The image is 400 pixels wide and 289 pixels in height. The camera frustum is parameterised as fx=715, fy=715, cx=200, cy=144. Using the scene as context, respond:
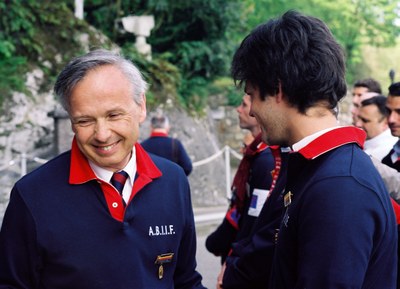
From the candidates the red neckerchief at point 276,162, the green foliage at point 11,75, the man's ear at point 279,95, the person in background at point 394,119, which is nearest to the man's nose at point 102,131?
the man's ear at point 279,95

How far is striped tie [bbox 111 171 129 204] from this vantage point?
291cm

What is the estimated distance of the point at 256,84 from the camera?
244cm

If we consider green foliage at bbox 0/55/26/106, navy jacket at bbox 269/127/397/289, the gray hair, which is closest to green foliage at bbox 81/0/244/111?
green foliage at bbox 0/55/26/106

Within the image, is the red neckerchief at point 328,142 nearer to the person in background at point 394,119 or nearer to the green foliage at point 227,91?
the person in background at point 394,119

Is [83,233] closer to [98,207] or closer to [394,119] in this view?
[98,207]

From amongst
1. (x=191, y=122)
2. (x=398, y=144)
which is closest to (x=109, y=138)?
(x=398, y=144)

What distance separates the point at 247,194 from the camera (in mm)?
4566

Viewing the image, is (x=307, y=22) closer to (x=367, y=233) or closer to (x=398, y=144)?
(x=367, y=233)

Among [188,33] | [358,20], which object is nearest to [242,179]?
[188,33]

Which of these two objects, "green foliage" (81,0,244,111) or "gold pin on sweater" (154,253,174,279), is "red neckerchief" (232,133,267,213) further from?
"green foliage" (81,0,244,111)

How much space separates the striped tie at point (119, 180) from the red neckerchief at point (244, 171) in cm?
167

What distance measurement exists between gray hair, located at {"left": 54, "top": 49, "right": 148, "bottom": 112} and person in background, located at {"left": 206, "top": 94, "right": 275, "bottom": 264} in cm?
141

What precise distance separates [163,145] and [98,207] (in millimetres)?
6083

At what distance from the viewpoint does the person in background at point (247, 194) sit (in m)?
4.35
